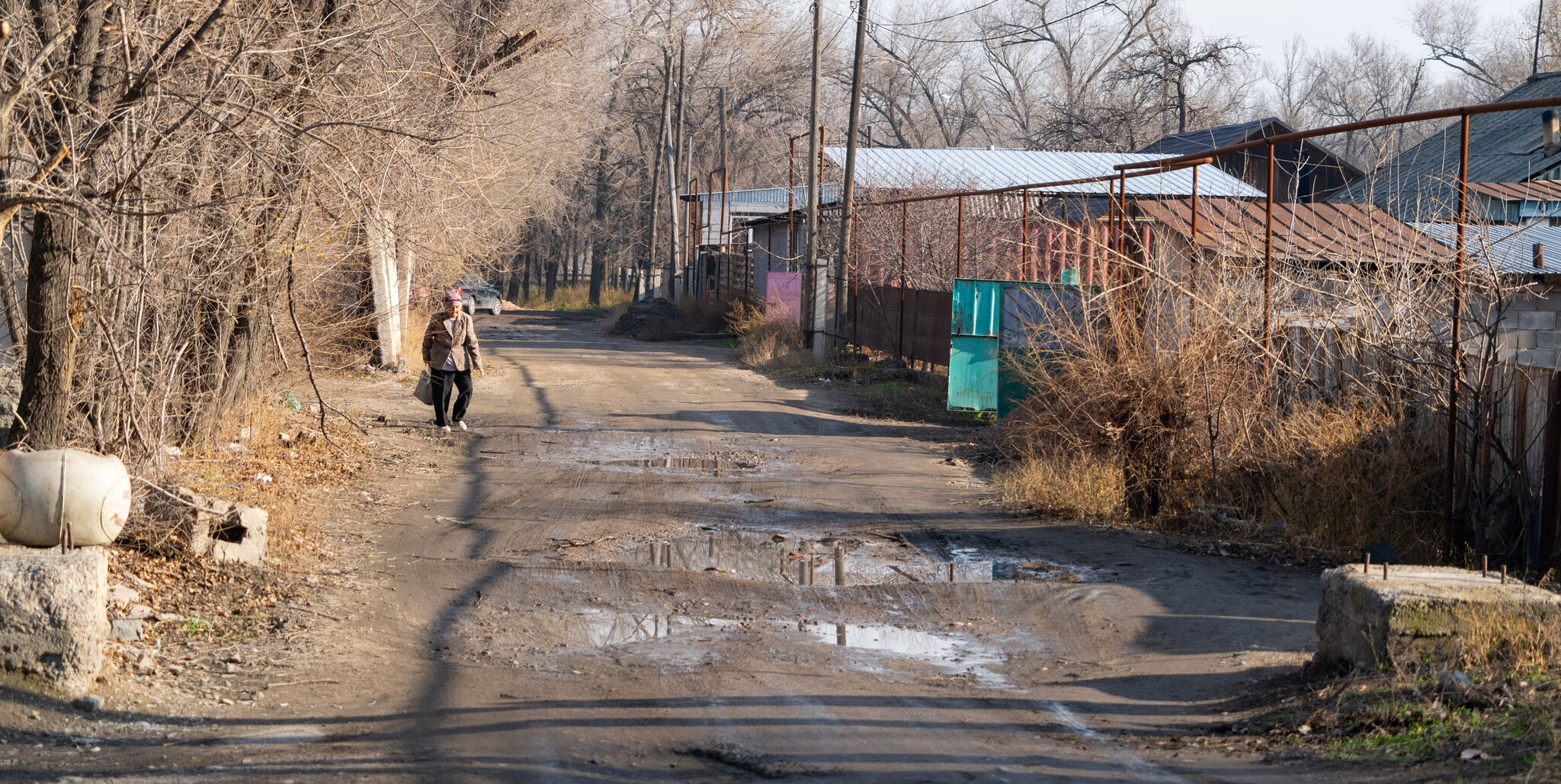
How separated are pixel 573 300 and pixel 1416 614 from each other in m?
56.3

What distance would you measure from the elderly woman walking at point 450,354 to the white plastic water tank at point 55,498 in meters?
7.04

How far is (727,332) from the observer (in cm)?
3088

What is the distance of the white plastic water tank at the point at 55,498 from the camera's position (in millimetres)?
5609

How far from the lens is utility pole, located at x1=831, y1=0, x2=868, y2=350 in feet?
72.0

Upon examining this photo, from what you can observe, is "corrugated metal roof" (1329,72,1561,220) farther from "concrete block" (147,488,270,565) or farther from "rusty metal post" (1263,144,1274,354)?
"concrete block" (147,488,270,565)

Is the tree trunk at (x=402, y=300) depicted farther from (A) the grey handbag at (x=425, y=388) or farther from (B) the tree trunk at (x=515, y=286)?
(B) the tree trunk at (x=515, y=286)

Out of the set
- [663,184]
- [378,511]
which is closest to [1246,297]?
[378,511]

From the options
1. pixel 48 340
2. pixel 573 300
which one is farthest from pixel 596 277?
pixel 48 340

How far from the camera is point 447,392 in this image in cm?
1368

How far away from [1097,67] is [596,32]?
34.1 meters

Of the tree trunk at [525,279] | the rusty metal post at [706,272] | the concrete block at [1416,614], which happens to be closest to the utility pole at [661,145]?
the rusty metal post at [706,272]

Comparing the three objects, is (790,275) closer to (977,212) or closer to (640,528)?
(977,212)

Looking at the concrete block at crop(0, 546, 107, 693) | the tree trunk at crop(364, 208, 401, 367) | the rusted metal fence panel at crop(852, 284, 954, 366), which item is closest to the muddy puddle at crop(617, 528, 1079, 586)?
the concrete block at crop(0, 546, 107, 693)

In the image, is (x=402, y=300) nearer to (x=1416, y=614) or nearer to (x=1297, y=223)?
(x=1297, y=223)
